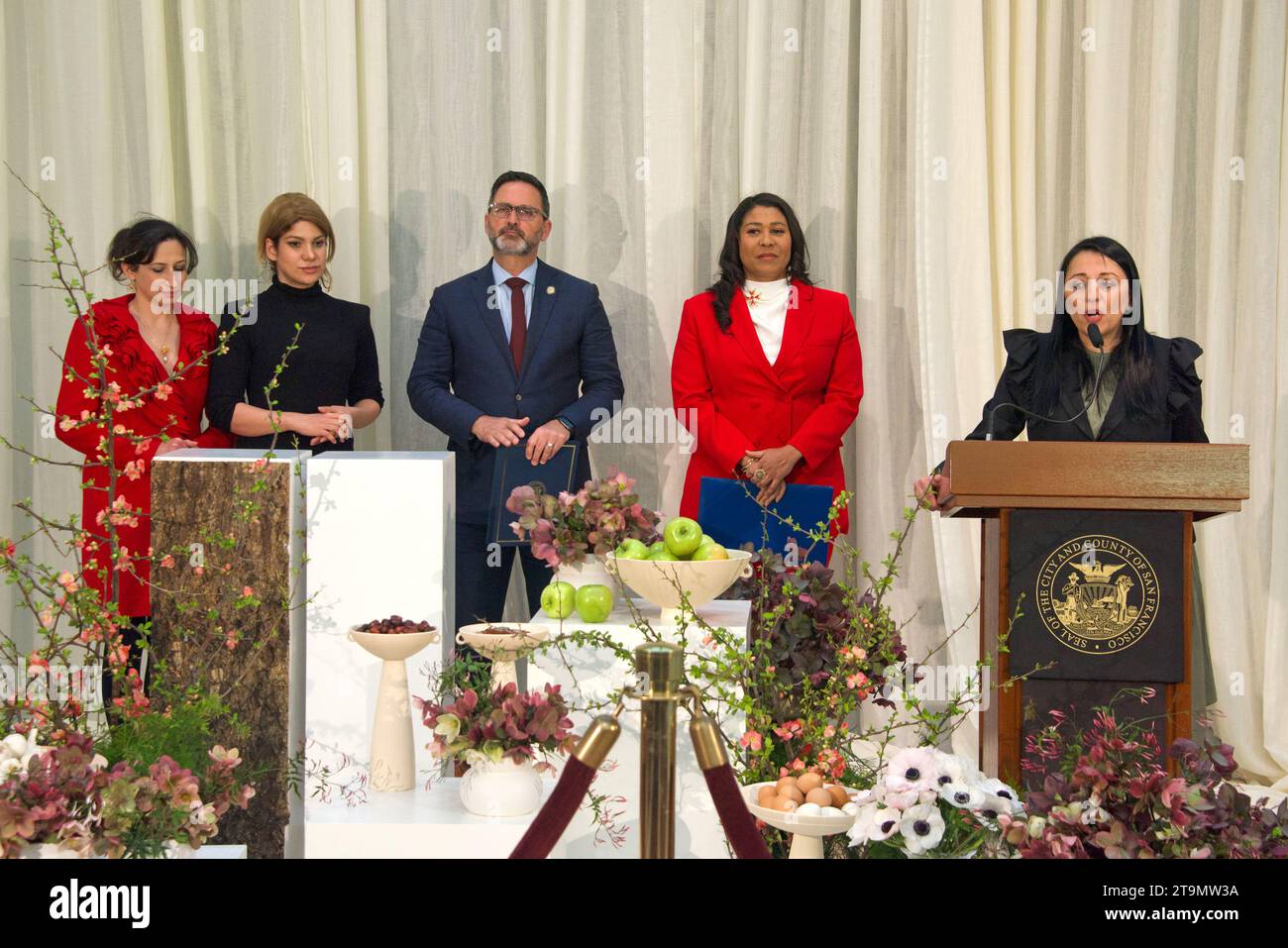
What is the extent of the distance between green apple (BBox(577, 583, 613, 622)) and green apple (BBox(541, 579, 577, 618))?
0.02 meters

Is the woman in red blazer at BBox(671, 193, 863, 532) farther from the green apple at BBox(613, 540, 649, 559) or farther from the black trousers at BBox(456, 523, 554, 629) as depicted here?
the green apple at BBox(613, 540, 649, 559)

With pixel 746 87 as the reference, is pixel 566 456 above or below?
below

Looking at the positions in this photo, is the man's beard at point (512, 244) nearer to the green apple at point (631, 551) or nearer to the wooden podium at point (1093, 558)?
the wooden podium at point (1093, 558)

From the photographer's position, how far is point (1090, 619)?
9.84 ft

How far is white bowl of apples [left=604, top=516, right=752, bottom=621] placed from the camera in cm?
243

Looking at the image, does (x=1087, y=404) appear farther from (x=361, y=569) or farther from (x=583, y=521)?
(x=361, y=569)

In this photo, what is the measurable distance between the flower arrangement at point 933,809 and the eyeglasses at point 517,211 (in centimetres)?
268

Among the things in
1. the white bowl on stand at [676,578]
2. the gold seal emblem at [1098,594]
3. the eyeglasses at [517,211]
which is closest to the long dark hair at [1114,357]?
the gold seal emblem at [1098,594]

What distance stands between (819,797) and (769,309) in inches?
100

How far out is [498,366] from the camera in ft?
13.7
